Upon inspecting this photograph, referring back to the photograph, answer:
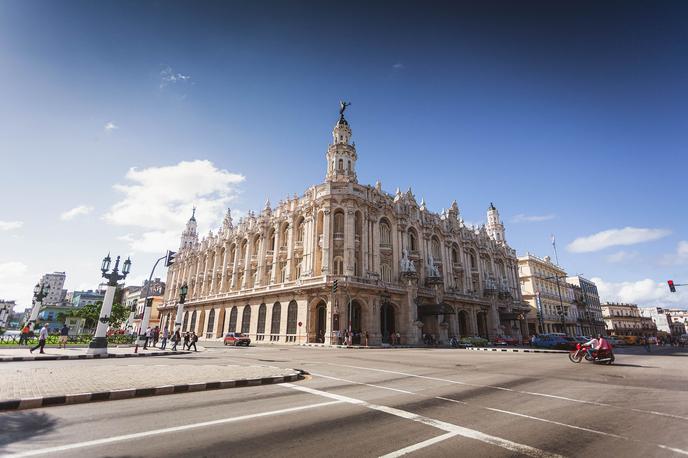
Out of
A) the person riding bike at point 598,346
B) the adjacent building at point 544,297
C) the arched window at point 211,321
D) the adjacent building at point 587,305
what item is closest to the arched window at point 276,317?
the arched window at point 211,321

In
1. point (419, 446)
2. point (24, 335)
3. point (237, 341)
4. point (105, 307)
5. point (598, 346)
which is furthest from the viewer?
point (237, 341)

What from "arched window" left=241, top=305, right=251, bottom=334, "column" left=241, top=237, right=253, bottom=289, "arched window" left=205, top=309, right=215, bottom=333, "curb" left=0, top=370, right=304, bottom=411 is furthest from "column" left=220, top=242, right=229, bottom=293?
"curb" left=0, top=370, right=304, bottom=411

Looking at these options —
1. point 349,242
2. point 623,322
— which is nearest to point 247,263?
point 349,242

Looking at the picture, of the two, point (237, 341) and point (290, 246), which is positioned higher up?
point (290, 246)

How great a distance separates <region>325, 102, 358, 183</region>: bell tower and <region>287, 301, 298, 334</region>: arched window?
17240 mm

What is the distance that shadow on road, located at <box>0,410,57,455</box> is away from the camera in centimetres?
517

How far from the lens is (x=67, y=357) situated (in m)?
18.0

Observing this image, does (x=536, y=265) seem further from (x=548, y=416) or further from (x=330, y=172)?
(x=548, y=416)

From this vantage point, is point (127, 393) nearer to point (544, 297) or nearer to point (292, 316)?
point (292, 316)

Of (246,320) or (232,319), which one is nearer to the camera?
(246,320)

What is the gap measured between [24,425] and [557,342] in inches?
1382

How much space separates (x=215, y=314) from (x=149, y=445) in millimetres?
51863

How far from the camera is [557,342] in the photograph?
97.7 ft

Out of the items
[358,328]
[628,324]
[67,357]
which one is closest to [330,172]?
[358,328]
